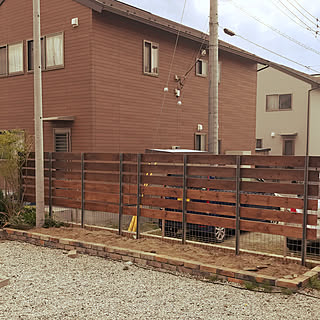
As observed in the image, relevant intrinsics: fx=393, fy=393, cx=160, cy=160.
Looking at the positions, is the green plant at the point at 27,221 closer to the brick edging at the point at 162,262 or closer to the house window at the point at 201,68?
the brick edging at the point at 162,262

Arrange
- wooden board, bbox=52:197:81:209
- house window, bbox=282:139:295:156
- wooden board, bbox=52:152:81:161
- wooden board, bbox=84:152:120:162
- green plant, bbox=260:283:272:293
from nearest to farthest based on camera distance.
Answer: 1. green plant, bbox=260:283:272:293
2. wooden board, bbox=84:152:120:162
3. wooden board, bbox=52:152:81:161
4. wooden board, bbox=52:197:81:209
5. house window, bbox=282:139:295:156

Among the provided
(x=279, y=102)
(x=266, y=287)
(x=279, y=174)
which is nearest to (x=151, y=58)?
(x=279, y=174)

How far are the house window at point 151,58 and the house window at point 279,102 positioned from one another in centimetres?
1546

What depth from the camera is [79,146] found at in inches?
517

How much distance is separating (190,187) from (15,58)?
10505 millimetres

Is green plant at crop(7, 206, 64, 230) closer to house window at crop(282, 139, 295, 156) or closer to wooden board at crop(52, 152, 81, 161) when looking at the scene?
wooden board at crop(52, 152, 81, 161)

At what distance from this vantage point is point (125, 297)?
540 cm

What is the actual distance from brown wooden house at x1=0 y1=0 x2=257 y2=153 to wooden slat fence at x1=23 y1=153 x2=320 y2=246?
3615 millimetres

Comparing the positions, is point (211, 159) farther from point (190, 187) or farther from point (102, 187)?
point (102, 187)

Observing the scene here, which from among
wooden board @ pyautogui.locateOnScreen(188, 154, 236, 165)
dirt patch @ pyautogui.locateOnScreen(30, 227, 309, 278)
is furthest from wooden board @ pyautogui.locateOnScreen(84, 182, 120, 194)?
wooden board @ pyautogui.locateOnScreen(188, 154, 236, 165)

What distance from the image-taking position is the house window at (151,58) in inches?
579

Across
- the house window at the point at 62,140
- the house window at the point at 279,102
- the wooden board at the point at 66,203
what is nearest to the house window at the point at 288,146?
the house window at the point at 279,102

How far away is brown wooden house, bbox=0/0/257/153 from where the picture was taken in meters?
12.9

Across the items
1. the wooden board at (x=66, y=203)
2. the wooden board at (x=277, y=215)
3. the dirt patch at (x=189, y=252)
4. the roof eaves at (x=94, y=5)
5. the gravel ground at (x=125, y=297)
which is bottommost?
the gravel ground at (x=125, y=297)
